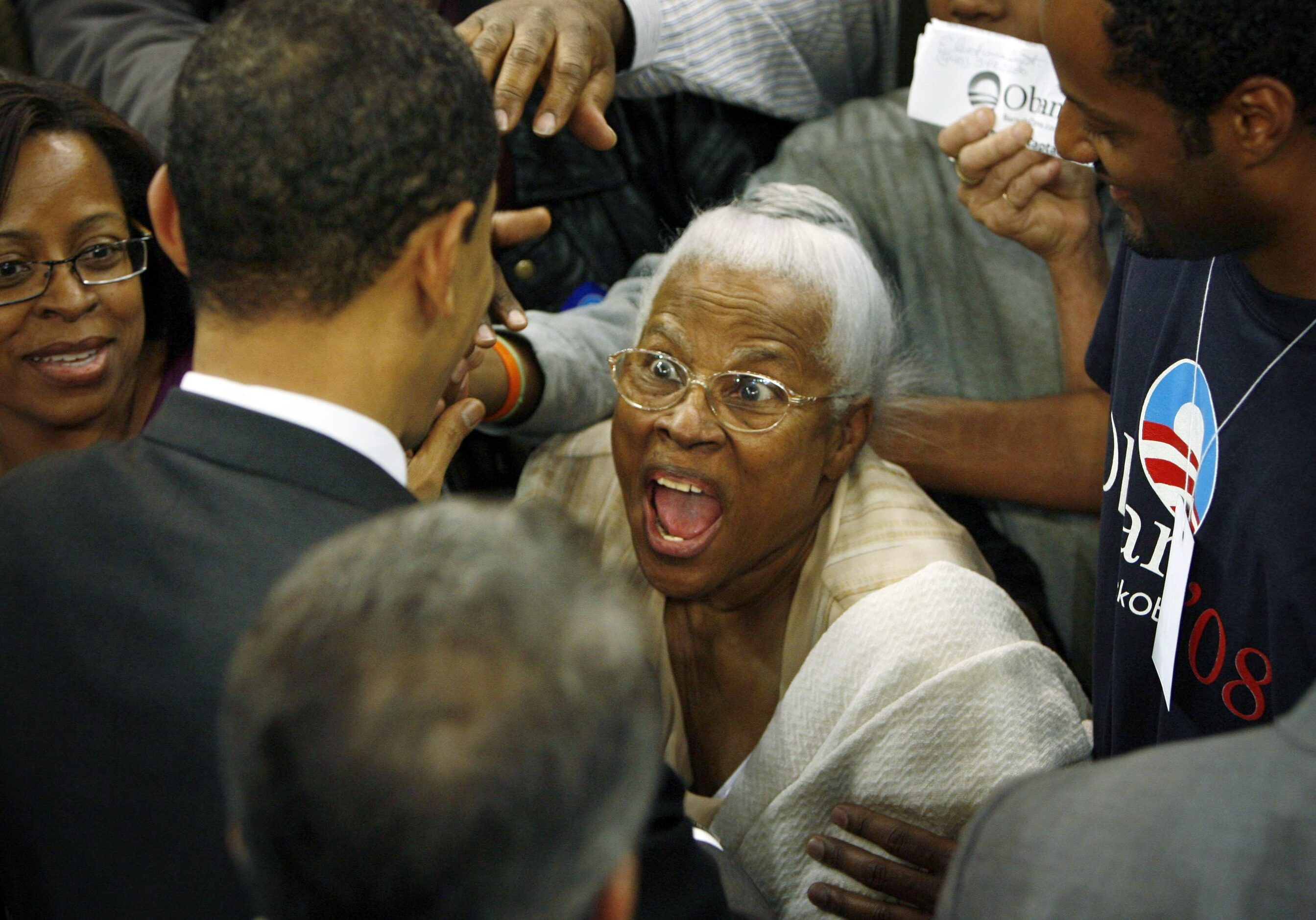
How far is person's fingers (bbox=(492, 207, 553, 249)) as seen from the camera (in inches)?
89.4

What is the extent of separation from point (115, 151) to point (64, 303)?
31cm

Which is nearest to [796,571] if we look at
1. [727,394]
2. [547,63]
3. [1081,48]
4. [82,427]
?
[727,394]

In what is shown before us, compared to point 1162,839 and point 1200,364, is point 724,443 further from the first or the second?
point 1162,839

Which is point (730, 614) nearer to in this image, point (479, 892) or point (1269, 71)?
point (1269, 71)

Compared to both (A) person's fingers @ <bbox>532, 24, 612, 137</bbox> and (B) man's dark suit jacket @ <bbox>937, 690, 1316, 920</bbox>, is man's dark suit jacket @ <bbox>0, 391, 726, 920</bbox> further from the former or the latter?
(A) person's fingers @ <bbox>532, 24, 612, 137</bbox>

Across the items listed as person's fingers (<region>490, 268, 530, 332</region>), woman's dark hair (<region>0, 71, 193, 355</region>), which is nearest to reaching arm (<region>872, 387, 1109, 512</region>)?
person's fingers (<region>490, 268, 530, 332</region>)

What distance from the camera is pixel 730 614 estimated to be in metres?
2.62

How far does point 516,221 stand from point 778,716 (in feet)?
3.28

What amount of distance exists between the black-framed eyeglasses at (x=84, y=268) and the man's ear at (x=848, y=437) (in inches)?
52.6

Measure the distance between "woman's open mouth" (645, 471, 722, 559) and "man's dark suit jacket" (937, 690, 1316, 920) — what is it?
4.88ft

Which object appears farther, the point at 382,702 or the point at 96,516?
the point at 96,516

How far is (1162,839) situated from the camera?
2.82 feet

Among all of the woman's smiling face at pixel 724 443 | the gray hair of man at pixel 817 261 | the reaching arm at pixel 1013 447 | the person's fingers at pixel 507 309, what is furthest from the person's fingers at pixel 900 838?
→ the person's fingers at pixel 507 309

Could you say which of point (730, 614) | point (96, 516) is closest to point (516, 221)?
point (730, 614)
